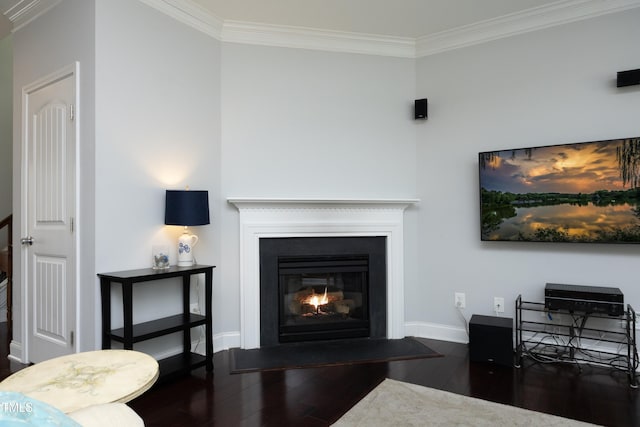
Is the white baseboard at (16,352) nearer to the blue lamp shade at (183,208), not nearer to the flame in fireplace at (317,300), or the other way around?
the blue lamp shade at (183,208)

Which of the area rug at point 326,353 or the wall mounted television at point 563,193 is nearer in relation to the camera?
the wall mounted television at point 563,193

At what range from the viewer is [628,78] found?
278 cm

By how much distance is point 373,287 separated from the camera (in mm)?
3535

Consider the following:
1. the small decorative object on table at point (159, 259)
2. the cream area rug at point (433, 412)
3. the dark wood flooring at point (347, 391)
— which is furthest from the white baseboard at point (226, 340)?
the cream area rug at point (433, 412)

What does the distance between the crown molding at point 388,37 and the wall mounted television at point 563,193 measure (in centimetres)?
100

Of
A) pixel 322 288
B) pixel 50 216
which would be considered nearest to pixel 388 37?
pixel 322 288

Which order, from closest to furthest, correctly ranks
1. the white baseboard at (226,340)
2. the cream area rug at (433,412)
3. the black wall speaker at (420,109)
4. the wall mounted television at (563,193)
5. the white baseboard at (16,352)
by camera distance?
1. the cream area rug at (433,412)
2. the wall mounted television at (563,193)
3. the white baseboard at (16,352)
4. the white baseboard at (226,340)
5. the black wall speaker at (420,109)

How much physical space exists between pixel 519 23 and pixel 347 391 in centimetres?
308

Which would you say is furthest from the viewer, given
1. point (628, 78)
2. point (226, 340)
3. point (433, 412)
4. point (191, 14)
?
point (226, 340)

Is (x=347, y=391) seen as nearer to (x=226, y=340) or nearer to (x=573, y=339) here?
(x=226, y=340)

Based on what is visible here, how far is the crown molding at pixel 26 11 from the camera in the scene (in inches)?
110

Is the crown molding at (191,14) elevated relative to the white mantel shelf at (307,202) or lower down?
elevated

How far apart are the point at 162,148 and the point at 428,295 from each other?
254cm

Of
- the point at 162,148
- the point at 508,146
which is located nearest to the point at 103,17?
the point at 162,148
